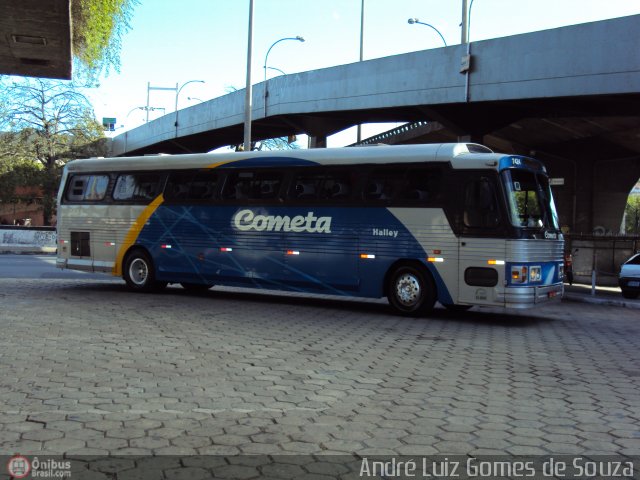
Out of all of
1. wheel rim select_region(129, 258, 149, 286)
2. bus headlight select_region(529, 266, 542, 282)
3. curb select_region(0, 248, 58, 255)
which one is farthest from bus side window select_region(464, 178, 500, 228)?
curb select_region(0, 248, 58, 255)

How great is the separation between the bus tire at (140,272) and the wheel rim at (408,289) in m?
6.34

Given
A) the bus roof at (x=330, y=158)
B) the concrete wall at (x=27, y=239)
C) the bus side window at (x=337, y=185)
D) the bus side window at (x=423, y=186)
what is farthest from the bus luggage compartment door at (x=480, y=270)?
the concrete wall at (x=27, y=239)

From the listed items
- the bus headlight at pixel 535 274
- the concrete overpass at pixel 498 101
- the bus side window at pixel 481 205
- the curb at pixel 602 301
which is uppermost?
the concrete overpass at pixel 498 101

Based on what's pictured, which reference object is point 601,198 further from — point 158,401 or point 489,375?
point 158,401

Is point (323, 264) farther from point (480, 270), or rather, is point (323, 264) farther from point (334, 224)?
point (480, 270)

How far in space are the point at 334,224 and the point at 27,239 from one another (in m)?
28.3

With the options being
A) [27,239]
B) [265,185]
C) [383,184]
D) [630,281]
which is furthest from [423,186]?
[27,239]

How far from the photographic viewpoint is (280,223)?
45.3ft

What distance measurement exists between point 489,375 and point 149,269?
10.4 metres

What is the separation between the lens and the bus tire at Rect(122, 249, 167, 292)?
51.1 ft

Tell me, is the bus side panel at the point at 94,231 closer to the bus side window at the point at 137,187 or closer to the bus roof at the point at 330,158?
the bus side window at the point at 137,187

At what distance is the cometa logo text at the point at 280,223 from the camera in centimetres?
1329

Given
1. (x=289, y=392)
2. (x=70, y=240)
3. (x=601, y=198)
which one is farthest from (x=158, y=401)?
(x=601, y=198)

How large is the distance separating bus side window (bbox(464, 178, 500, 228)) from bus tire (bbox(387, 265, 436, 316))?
138 centimetres
